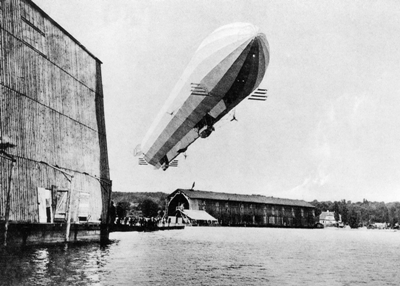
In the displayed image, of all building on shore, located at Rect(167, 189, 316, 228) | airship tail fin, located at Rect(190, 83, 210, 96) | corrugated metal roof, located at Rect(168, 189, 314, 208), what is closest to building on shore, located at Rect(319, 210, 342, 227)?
building on shore, located at Rect(167, 189, 316, 228)

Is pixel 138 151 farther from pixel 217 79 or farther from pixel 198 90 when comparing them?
pixel 217 79

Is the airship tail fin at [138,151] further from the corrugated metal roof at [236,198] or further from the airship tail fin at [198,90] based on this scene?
the corrugated metal roof at [236,198]

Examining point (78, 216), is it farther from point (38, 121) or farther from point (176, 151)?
point (176, 151)

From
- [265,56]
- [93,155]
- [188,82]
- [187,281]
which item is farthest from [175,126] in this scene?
[187,281]

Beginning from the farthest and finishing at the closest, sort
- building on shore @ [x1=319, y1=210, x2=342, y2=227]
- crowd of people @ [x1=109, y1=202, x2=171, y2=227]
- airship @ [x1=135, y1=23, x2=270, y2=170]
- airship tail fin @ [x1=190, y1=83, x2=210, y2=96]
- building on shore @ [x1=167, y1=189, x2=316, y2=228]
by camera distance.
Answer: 1. building on shore @ [x1=319, y1=210, x2=342, y2=227]
2. building on shore @ [x1=167, y1=189, x2=316, y2=228]
3. crowd of people @ [x1=109, y1=202, x2=171, y2=227]
4. airship tail fin @ [x1=190, y1=83, x2=210, y2=96]
5. airship @ [x1=135, y1=23, x2=270, y2=170]

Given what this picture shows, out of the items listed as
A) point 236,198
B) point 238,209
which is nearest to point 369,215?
point 236,198

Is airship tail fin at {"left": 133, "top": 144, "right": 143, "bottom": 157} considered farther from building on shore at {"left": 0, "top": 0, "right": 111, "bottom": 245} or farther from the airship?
the airship
